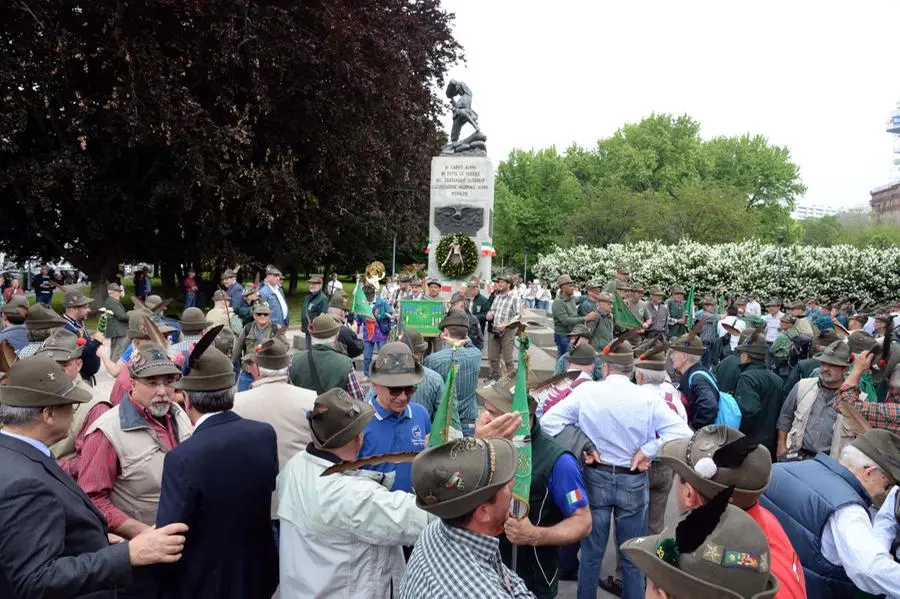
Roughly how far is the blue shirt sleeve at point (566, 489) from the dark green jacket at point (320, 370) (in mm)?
2548

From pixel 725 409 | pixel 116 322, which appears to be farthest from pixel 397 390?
pixel 116 322

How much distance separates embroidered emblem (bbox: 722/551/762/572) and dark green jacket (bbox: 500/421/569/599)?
1.66 meters

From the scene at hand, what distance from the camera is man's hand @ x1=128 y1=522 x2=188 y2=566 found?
2.78 metres

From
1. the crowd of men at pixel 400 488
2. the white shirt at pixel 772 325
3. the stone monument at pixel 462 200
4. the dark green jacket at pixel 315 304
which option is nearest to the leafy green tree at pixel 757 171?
the stone monument at pixel 462 200

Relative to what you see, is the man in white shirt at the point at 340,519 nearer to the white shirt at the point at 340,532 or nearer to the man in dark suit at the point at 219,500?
the white shirt at the point at 340,532

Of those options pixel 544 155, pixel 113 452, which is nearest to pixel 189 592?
pixel 113 452

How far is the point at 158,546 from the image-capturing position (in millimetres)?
2850

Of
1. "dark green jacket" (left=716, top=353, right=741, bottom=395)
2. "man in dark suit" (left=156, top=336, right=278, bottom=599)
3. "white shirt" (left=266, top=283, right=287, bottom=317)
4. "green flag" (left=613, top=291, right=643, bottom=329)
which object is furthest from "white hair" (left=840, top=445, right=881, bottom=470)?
"white shirt" (left=266, top=283, right=287, bottom=317)

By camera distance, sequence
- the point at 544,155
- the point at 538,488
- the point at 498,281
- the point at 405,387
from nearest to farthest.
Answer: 1. the point at 538,488
2. the point at 405,387
3. the point at 498,281
4. the point at 544,155

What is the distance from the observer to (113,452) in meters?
3.59

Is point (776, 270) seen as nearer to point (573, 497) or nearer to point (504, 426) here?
point (573, 497)

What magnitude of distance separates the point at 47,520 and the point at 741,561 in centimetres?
242

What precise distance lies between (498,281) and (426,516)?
32.8 ft

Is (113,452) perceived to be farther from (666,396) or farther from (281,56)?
(281,56)
